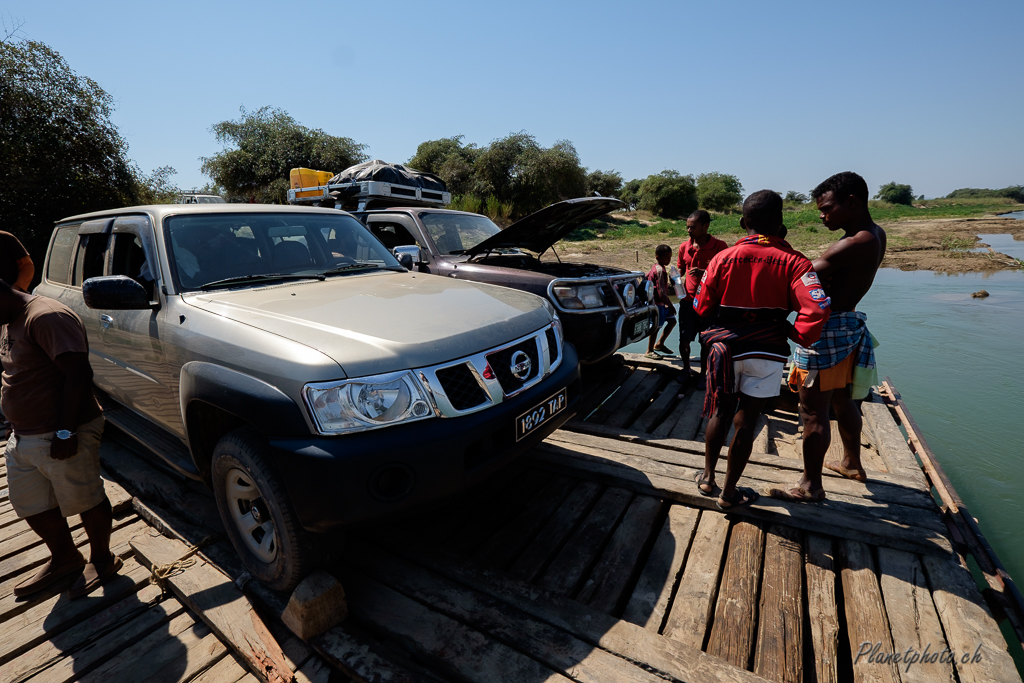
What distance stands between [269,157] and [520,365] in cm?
3322

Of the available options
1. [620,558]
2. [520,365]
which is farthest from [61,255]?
[620,558]

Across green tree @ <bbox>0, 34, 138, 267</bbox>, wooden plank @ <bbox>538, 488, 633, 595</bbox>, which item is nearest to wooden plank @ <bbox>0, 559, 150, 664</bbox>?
wooden plank @ <bbox>538, 488, 633, 595</bbox>

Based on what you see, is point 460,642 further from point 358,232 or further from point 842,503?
point 358,232

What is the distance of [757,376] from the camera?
2.65 meters

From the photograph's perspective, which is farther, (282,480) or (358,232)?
(358,232)

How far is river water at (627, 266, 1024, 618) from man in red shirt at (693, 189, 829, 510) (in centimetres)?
206

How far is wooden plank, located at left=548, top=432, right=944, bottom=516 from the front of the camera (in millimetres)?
2766

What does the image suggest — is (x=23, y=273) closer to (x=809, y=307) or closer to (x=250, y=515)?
(x=250, y=515)

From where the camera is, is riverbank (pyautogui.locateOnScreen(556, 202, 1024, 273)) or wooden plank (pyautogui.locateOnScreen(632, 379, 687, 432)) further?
riverbank (pyautogui.locateOnScreen(556, 202, 1024, 273))

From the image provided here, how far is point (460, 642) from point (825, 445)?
221 centimetres

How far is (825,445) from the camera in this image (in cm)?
277

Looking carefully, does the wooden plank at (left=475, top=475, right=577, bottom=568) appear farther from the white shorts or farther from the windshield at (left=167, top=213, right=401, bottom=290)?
the windshield at (left=167, top=213, right=401, bottom=290)

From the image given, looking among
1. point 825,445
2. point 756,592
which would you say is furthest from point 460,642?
point 825,445

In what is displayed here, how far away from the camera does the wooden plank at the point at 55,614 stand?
2291mm
